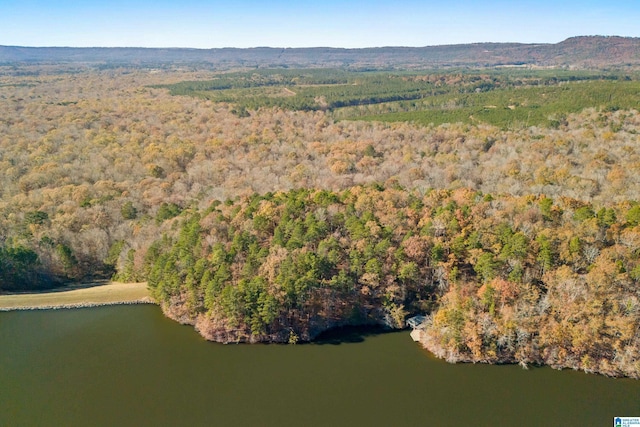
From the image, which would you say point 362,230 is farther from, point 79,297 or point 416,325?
point 79,297

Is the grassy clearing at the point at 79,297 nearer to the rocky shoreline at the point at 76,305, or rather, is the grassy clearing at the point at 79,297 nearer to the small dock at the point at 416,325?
the rocky shoreline at the point at 76,305

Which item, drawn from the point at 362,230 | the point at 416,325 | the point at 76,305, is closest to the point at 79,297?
the point at 76,305

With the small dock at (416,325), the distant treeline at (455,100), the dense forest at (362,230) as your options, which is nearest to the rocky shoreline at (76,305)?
the dense forest at (362,230)

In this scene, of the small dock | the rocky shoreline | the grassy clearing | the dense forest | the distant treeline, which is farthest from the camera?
the distant treeline

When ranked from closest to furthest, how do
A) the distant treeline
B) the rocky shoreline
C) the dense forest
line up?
the dense forest → the rocky shoreline → the distant treeline

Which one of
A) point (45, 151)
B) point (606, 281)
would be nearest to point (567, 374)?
point (606, 281)

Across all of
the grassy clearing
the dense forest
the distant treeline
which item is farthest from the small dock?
the distant treeline

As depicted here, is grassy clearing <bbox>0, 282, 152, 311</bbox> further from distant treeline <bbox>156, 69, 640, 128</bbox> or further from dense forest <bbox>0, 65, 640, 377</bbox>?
distant treeline <bbox>156, 69, 640, 128</bbox>
